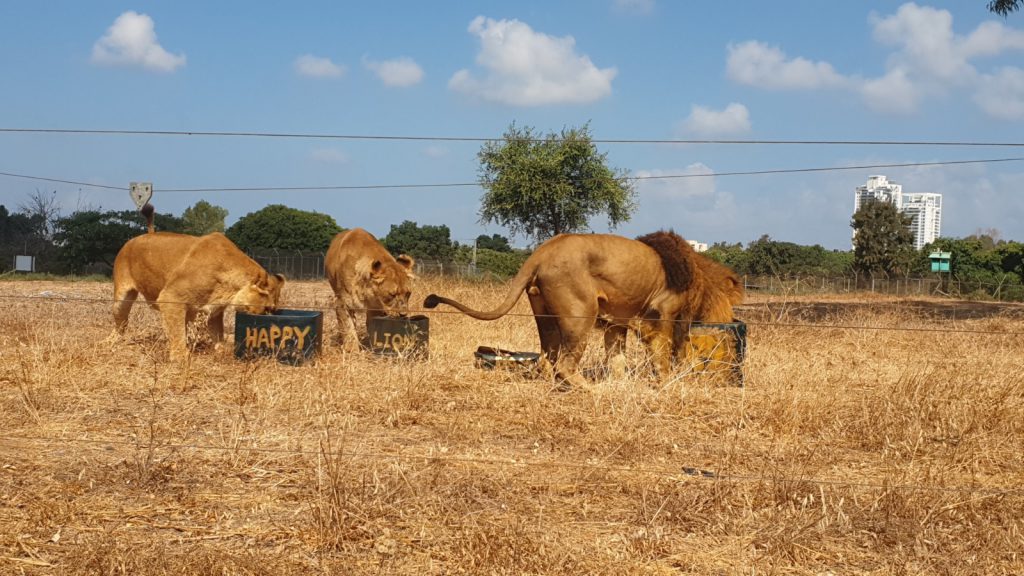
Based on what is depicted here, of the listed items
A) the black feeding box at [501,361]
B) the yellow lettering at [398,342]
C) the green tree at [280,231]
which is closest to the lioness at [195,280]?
the yellow lettering at [398,342]

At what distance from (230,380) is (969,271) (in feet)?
180

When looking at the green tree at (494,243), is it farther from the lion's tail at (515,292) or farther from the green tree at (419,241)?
the lion's tail at (515,292)

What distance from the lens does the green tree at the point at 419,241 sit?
77938 mm

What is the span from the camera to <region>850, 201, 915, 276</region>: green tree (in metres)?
61.3

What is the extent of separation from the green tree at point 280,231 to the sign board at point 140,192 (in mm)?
→ 51181

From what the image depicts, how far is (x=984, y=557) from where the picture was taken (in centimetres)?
424

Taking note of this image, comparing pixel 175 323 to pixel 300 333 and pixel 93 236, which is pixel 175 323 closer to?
pixel 300 333

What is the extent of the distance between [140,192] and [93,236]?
32124 mm

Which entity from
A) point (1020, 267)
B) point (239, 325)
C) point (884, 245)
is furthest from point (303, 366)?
point (884, 245)

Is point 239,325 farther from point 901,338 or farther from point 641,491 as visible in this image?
point 901,338

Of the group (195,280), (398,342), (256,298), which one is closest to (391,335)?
(398,342)

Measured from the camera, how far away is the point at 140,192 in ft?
49.4

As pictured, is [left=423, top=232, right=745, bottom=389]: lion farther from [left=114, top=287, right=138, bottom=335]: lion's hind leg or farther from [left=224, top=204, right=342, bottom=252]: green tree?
[left=224, top=204, right=342, bottom=252]: green tree

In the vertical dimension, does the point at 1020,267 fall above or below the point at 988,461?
above
